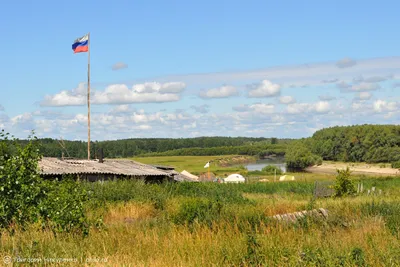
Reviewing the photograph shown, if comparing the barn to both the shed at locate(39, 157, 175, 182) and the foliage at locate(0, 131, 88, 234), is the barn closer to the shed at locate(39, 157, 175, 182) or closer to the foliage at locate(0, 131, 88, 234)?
the shed at locate(39, 157, 175, 182)

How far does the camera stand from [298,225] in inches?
483

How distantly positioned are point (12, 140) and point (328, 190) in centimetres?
3497

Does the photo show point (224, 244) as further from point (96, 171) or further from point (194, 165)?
point (194, 165)

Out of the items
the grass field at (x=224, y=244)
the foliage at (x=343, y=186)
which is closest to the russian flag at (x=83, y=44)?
the foliage at (x=343, y=186)

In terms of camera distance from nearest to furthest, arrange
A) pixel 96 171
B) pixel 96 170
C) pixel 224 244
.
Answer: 1. pixel 224 244
2. pixel 96 171
3. pixel 96 170

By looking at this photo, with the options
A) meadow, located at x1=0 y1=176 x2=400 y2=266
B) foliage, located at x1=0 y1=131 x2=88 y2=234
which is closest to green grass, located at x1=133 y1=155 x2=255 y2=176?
meadow, located at x1=0 y1=176 x2=400 y2=266

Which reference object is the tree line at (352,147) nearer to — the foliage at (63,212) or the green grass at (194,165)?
the green grass at (194,165)

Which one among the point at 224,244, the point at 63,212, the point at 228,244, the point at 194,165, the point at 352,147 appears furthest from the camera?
the point at 352,147

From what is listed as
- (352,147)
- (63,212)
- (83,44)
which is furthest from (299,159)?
(63,212)

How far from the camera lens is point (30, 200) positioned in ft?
35.8

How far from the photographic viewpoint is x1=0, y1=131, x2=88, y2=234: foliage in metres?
10.7

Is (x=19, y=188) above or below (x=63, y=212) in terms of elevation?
above

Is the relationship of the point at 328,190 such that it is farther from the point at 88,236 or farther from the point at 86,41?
the point at 88,236

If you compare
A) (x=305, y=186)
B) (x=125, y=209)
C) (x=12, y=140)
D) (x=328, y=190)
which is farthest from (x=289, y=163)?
(x=12, y=140)
